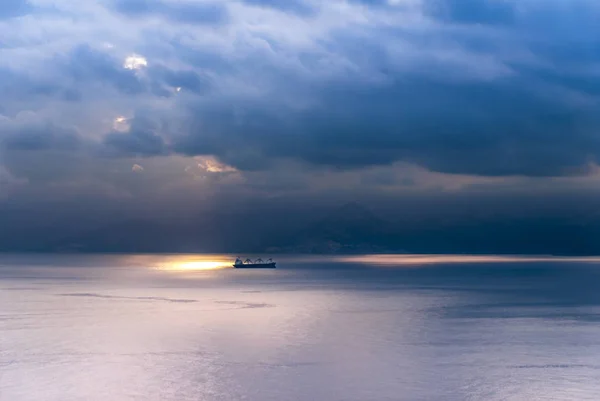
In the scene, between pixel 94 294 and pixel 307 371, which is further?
pixel 94 294

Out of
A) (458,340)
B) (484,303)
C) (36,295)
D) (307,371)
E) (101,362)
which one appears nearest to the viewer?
(307,371)

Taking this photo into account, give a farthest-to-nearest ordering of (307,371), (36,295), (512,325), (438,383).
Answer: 1. (36,295)
2. (512,325)
3. (307,371)
4. (438,383)

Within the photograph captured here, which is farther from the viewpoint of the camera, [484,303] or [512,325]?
[484,303]

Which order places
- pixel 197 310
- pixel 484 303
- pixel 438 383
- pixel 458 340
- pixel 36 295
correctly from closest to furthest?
pixel 438 383 → pixel 458 340 → pixel 197 310 → pixel 484 303 → pixel 36 295

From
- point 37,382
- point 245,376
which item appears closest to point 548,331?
point 245,376

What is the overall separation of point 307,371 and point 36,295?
345ft

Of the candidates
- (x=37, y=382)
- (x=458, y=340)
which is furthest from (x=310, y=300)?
(x=37, y=382)

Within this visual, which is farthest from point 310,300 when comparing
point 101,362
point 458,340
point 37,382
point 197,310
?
point 37,382

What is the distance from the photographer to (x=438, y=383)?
52.6 metres

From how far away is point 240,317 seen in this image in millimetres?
97000

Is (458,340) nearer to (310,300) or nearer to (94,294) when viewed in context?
(310,300)

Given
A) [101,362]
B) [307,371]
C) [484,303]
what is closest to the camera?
[307,371]

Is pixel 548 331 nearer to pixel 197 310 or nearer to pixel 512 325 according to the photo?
pixel 512 325

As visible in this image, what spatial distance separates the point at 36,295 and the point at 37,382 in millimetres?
98914
